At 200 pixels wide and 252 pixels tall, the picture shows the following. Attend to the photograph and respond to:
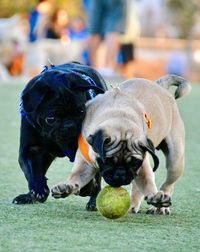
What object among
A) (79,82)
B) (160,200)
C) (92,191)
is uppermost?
(79,82)

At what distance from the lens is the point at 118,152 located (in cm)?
420

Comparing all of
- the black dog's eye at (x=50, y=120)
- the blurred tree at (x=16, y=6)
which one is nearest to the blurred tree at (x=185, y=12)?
the blurred tree at (x=16, y=6)

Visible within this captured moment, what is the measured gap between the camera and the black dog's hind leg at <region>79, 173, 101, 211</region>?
4.83 m

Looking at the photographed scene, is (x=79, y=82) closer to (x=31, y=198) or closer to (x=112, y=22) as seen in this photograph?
(x=31, y=198)

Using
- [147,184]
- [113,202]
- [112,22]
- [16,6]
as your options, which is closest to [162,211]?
[147,184]

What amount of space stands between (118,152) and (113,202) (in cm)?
30

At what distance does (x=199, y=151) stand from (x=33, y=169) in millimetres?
2973

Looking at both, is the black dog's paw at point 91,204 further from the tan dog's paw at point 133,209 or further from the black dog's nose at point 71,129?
the black dog's nose at point 71,129

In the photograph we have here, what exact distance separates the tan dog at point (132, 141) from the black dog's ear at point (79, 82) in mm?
144

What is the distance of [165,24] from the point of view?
981 inches

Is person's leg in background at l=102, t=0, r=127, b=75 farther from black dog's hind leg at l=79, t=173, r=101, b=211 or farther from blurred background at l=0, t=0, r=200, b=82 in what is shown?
black dog's hind leg at l=79, t=173, r=101, b=211

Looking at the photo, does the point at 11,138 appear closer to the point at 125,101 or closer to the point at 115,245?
the point at 125,101

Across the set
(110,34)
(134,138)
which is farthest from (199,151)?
(110,34)

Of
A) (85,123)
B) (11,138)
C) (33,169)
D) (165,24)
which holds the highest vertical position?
(85,123)
